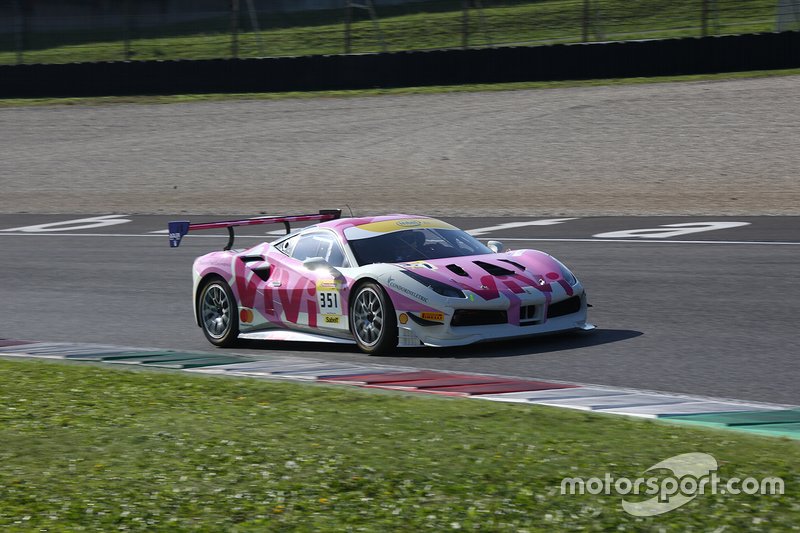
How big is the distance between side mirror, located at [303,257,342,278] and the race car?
1 cm

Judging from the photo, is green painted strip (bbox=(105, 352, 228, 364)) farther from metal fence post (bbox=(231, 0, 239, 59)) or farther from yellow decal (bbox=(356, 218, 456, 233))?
metal fence post (bbox=(231, 0, 239, 59))

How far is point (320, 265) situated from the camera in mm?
10773

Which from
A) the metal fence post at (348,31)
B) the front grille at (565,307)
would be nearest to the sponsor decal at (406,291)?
the front grille at (565,307)

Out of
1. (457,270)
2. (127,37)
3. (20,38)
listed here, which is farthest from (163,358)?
(20,38)

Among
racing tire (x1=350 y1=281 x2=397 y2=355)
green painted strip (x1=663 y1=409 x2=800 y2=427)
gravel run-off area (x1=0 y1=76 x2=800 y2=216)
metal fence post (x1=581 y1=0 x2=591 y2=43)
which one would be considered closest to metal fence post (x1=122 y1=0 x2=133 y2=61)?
gravel run-off area (x1=0 y1=76 x2=800 y2=216)

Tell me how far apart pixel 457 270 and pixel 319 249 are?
1464mm

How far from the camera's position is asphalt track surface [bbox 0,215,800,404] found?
9.16m

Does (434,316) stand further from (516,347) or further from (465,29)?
(465,29)

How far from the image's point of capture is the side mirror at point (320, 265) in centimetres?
1061

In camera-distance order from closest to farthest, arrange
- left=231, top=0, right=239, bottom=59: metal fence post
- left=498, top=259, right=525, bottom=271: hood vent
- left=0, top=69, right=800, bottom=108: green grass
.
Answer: left=498, top=259, right=525, bottom=271: hood vent < left=0, top=69, right=800, bottom=108: green grass < left=231, top=0, right=239, bottom=59: metal fence post

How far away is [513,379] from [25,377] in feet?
11.4

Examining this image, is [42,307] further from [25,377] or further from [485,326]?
[485,326]

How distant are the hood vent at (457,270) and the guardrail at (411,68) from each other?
17.8m

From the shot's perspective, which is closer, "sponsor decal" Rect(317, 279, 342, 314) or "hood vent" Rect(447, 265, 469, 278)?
"hood vent" Rect(447, 265, 469, 278)
